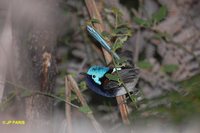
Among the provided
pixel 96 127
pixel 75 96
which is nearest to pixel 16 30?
pixel 75 96

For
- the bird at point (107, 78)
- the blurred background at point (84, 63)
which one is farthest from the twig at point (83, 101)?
the bird at point (107, 78)

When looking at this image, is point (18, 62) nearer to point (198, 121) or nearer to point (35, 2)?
point (35, 2)

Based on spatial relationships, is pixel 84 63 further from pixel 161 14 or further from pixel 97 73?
pixel 97 73

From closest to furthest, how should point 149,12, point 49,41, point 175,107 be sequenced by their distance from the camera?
point 175,107, point 49,41, point 149,12

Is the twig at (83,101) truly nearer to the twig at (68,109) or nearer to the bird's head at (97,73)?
the twig at (68,109)

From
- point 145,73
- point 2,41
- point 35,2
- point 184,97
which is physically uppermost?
point 35,2

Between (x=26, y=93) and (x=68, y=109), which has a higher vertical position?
(x=26, y=93)

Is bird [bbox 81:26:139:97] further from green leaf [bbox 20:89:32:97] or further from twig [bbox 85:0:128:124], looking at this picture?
green leaf [bbox 20:89:32:97]

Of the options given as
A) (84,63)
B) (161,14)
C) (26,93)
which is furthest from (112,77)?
(84,63)

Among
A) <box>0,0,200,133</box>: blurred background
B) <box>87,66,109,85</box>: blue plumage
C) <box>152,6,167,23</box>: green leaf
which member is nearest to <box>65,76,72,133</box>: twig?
<box>0,0,200,133</box>: blurred background
